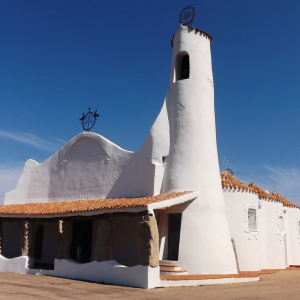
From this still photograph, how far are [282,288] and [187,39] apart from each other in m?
10.7

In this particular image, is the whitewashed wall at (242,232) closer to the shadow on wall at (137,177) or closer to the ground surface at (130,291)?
the ground surface at (130,291)

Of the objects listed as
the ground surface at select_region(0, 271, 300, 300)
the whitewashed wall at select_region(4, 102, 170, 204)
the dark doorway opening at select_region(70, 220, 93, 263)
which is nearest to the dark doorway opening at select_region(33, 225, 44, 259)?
the whitewashed wall at select_region(4, 102, 170, 204)

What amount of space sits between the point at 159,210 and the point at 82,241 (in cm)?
455

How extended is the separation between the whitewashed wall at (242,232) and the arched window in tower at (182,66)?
562 cm

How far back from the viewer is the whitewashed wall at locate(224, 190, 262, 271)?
16.6 metres

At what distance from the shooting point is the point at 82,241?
16.6 metres

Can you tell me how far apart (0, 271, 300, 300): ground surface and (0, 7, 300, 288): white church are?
76cm

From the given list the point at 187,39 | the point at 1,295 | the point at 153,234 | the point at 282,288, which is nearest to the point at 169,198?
the point at 153,234

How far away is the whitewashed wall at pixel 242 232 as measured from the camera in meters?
16.6

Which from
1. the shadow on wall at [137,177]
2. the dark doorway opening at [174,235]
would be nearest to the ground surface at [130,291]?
the dark doorway opening at [174,235]

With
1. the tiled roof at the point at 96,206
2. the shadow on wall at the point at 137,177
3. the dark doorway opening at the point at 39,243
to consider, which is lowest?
the dark doorway opening at the point at 39,243

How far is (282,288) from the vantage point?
1214 cm

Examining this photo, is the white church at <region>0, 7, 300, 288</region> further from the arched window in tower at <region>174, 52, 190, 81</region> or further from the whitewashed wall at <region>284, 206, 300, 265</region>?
the whitewashed wall at <region>284, 206, 300, 265</region>

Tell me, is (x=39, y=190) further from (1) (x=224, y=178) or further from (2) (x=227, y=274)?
(2) (x=227, y=274)
